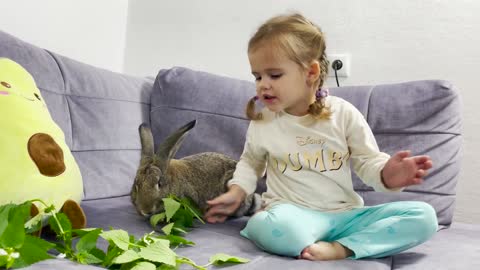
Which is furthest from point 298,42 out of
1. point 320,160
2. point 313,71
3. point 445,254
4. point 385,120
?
point 445,254

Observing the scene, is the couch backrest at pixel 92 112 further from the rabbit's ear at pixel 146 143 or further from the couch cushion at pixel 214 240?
the rabbit's ear at pixel 146 143

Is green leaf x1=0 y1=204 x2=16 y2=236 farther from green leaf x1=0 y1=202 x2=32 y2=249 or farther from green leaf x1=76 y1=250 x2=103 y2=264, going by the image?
green leaf x1=76 y1=250 x2=103 y2=264

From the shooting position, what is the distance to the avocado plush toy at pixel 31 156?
949mm

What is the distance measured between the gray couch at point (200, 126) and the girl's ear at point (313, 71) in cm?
27

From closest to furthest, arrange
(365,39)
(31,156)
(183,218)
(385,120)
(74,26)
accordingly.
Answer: (31,156) < (183,218) < (385,120) < (365,39) < (74,26)

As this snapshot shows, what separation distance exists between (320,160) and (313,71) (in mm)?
240

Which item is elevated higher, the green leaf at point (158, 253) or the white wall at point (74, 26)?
the white wall at point (74, 26)

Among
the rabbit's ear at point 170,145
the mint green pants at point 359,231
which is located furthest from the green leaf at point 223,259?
the rabbit's ear at point 170,145

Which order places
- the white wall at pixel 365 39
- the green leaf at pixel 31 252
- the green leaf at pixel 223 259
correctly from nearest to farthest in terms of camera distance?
the green leaf at pixel 31 252 → the green leaf at pixel 223 259 → the white wall at pixel 365 39

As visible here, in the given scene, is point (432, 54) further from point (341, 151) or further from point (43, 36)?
point (43, 36)

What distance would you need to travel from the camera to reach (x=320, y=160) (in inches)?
50.9

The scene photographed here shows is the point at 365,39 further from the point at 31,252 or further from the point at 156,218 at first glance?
the point at 31,252

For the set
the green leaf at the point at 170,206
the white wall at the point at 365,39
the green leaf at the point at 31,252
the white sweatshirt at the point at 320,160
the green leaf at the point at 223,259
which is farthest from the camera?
the white wall at the point at 365,39

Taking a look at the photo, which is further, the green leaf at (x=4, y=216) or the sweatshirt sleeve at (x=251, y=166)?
the sweatshirt sleeve at (x=251, y=166)
